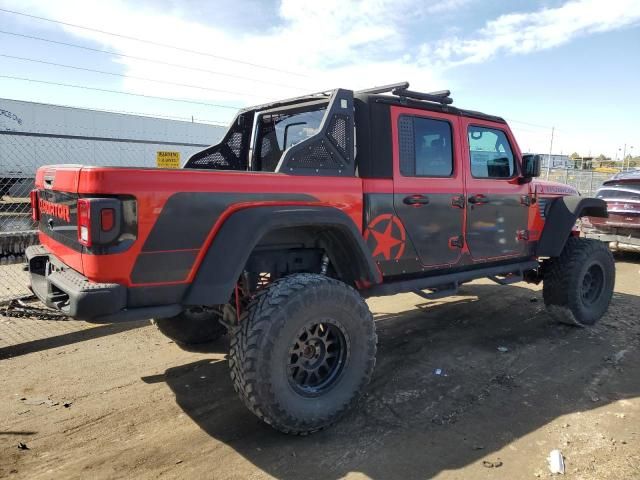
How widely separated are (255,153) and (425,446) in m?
2.94

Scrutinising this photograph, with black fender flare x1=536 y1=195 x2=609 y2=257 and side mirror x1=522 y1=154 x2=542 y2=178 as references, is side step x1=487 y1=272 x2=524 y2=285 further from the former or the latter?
side mirror x1=522 y1=154 x2=542 y2=178

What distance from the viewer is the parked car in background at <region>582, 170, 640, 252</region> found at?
28.9 ft

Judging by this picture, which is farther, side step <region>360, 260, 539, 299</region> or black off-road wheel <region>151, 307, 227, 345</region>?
black off-road wheel <region>151, 307, 227, 345</region>

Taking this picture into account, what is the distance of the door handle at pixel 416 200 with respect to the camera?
148 inches

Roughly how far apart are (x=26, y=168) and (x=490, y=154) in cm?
866

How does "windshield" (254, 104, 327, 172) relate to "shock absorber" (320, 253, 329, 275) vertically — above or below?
above

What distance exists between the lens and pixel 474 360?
4320 millimetres

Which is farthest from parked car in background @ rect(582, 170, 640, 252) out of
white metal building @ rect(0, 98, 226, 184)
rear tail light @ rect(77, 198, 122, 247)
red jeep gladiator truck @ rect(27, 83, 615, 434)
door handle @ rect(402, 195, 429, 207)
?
rear tail light @ rect(77, 198, 122, 247)

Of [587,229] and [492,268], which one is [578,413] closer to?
[492,268]

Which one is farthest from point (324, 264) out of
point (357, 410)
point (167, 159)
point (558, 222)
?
point (167, 159)

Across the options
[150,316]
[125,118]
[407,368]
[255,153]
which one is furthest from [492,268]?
[125,118]

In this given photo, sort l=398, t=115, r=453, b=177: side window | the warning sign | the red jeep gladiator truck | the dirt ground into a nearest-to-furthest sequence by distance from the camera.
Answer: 1. the red jeep gladiator truck
2. the dirt ground
3. l=398, t=115, r=453, b=177: side window
4. the warning sign

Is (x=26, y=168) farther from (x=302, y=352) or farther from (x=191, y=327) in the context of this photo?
(x=302, y=352)

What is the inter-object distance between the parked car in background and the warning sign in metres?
7.39
